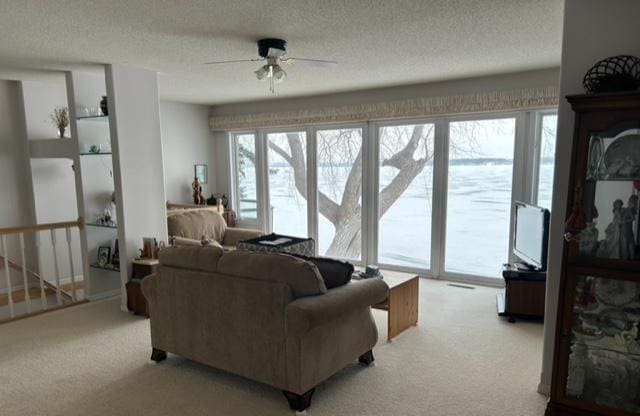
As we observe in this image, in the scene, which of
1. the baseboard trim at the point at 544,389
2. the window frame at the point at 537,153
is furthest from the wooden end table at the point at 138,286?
the window frame at the point at 537,153

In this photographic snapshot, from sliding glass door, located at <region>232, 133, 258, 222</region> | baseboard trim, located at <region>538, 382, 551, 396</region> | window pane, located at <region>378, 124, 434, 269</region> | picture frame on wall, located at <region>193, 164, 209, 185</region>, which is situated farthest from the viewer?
sliding glass door, located at <region>232, 133, 258, 222</region>

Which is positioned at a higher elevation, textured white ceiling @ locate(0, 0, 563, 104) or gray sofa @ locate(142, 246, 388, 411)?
textured white ceiling @ locate(0, 0, 563, 104)

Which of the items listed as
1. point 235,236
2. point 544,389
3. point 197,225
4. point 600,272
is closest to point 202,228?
point 197,225

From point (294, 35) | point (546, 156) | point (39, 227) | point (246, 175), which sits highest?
point (294, 35)

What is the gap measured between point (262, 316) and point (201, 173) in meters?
4.61

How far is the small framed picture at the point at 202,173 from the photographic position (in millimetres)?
6629

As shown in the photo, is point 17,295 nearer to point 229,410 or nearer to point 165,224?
point 165,224

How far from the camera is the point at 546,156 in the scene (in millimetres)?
4520

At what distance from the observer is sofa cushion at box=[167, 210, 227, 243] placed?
4887 mm

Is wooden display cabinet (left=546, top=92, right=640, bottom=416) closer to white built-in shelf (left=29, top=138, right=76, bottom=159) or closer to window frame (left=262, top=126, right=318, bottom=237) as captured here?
window frame (left=262, top=126, right=318, bottom=237)

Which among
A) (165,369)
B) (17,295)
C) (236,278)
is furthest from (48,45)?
(17,295)

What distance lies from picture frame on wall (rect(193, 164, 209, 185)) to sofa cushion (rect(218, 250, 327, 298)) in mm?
4304

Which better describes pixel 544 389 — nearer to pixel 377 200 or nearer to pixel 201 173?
pixel 377 200

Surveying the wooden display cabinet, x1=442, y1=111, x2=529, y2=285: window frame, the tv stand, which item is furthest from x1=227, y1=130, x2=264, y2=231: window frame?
the wooden display cabinet
